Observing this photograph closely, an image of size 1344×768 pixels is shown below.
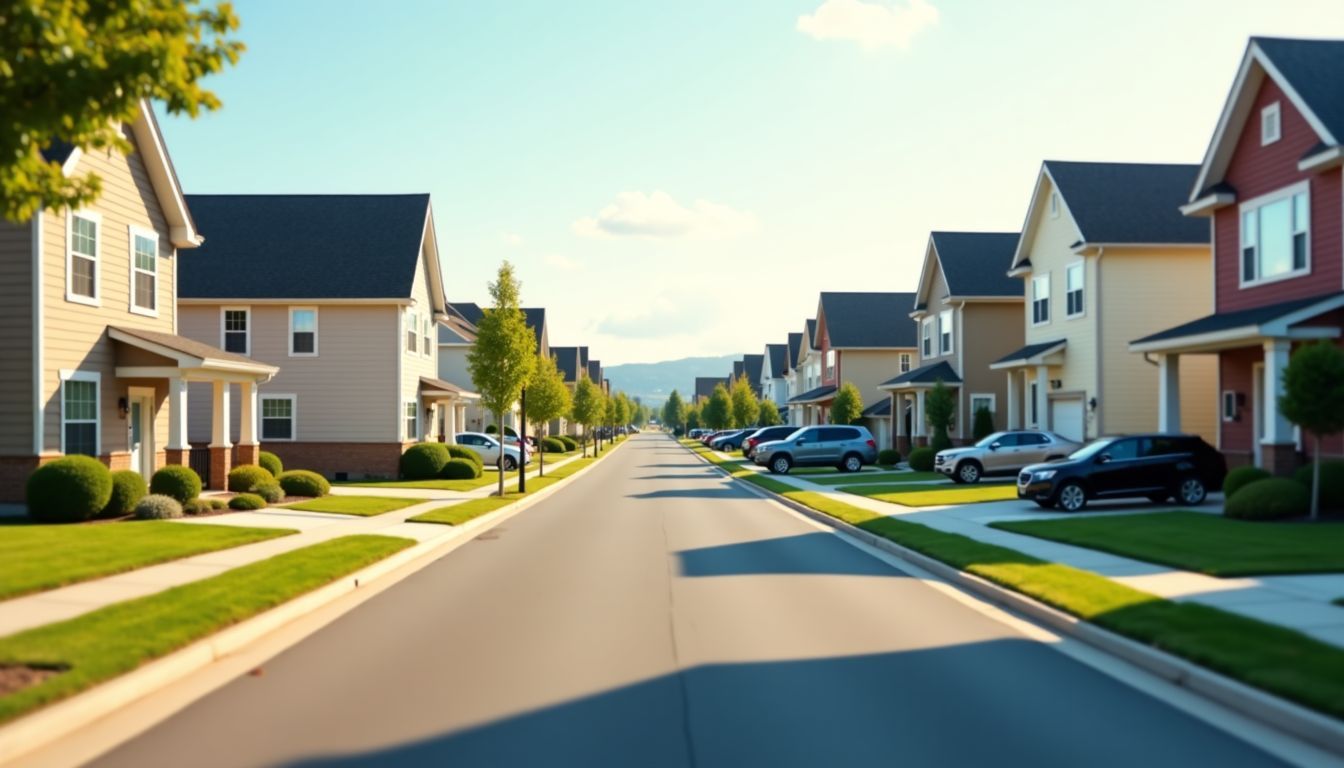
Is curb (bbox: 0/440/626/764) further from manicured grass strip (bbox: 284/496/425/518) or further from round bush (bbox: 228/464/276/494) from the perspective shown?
round bush (bbox: 228/464/276/494)

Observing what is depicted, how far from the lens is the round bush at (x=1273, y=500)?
19312 millimetres

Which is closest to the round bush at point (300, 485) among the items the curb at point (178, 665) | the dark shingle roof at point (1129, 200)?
the curb at point (178, 665)

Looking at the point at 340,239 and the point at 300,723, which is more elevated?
the point at 340,239

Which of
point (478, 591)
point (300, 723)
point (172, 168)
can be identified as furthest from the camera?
point (172, 168)

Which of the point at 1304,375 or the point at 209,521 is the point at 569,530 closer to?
the point at 209,521

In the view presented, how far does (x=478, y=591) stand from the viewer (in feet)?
42.9

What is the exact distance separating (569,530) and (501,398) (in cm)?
1104

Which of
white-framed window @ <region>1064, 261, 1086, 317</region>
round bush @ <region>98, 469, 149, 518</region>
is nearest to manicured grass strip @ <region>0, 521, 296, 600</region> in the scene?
round bush @ <region>98, 469, 149, 518</region>

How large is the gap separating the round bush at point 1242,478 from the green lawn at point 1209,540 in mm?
792

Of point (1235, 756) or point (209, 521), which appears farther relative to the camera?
point (209, 521)

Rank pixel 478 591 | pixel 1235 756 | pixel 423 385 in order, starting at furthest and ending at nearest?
pixel 423 385 → pixel 478 591 → pixel 1235 756

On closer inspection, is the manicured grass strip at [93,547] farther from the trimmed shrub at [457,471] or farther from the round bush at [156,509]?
the trimmed shrub at [457,471]

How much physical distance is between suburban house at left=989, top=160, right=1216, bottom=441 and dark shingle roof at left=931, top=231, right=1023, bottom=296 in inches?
301

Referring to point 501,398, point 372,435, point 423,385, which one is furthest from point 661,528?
point 423,385
